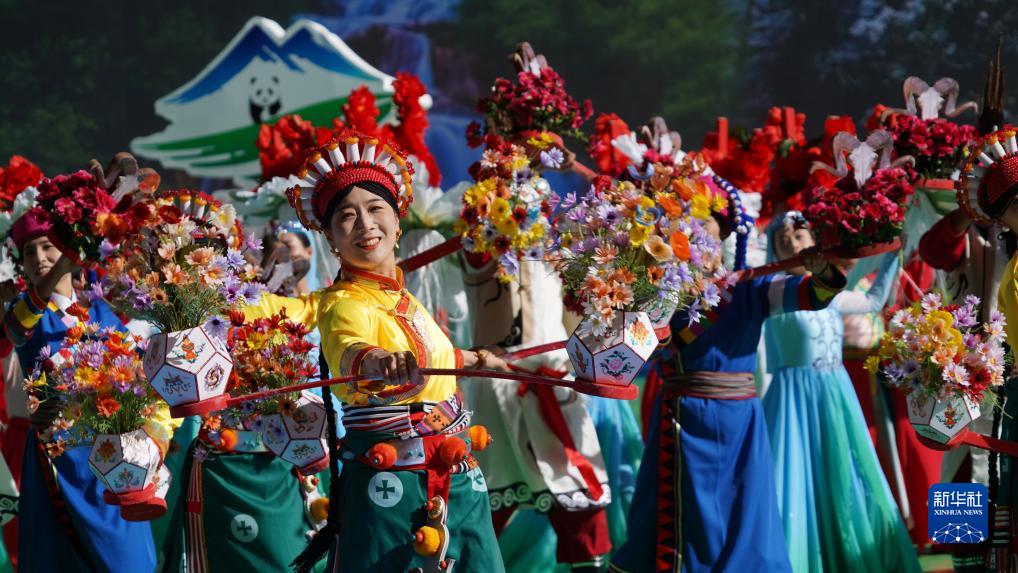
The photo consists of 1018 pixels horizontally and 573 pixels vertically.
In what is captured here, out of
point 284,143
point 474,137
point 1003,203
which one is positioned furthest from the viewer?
point 284,143

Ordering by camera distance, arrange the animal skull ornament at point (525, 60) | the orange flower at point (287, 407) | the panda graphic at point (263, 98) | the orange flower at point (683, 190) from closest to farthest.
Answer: the orange flower at point (683, 190) → the orange flower at point (287, 407) → the animal skull ornament at point (525, 60) → the panda graphic at point (263, 98)

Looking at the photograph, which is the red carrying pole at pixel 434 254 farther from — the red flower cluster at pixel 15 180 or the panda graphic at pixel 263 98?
the panda graphic at pixel 263 98

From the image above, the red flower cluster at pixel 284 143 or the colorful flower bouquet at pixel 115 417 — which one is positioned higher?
the red flower cluster at pixel 284 143

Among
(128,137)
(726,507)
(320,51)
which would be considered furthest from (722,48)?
(726,507)

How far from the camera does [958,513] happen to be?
4875 millimetres

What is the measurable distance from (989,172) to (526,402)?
2110 mm

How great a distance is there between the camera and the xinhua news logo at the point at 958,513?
15.9 feet

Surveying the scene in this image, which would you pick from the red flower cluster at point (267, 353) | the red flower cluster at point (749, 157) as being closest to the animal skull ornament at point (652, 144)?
the red flower cluster at point (749, 157)

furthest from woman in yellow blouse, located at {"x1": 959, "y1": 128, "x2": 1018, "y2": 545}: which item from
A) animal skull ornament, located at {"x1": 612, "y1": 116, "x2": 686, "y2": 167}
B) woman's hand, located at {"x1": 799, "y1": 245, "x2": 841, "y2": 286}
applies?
animal skull ornament, located at {"x1": 612, "y1": 116, "x2": 686, "y2": 167}

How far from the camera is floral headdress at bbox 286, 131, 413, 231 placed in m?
3.91

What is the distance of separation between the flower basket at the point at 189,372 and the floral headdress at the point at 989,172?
2428 mm

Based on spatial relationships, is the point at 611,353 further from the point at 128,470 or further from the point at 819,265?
the point at 128,470

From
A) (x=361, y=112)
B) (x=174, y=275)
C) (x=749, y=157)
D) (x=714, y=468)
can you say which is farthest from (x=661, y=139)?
(x=174, y=275)

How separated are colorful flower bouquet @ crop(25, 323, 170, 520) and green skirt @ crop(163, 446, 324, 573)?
0.44 m
